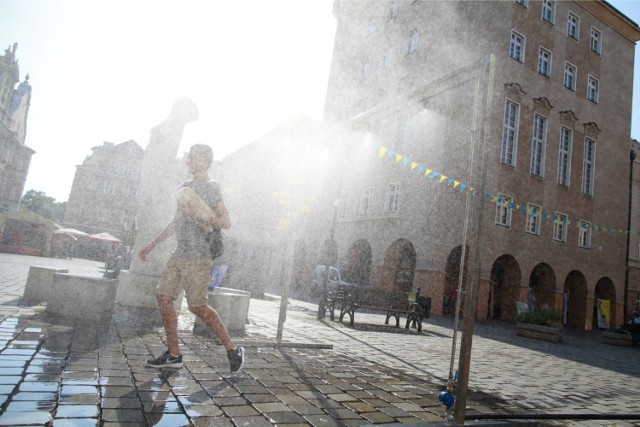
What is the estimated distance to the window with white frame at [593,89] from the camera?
79.6 ft

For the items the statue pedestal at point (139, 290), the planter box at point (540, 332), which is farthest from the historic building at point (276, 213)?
the planter box at point (540, 332)

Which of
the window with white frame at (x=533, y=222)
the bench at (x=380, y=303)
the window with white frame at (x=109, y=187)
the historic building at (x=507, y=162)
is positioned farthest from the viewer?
the window with white frame at (x=109, y=187)

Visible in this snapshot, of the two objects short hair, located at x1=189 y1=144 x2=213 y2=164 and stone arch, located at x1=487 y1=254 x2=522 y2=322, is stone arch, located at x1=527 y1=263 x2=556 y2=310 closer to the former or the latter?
stone arch, located at x1=487 y1=254 x2=522 y2=322

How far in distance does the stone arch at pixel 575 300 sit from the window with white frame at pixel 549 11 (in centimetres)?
1376

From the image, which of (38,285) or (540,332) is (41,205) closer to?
(38,285)

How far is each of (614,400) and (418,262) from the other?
544 inches

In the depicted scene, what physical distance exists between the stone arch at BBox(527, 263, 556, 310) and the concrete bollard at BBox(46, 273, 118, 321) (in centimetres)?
2051

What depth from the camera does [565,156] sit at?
2255 cm

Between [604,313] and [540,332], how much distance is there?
46.3ft

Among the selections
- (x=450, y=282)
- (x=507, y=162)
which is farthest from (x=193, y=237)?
(x=507, y=162)

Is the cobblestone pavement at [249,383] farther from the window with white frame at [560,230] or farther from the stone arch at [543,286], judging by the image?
the window with white frame at [560,230]

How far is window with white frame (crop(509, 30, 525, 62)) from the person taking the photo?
20.6 metres

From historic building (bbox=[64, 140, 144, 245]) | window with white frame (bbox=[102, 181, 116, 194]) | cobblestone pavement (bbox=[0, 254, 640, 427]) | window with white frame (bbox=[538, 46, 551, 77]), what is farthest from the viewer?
window with white frame (bbox=[102, 181, 116, 194])

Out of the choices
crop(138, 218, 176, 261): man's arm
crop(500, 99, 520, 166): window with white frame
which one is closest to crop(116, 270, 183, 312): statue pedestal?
crop(138, 218, 176, 261): man's arm
